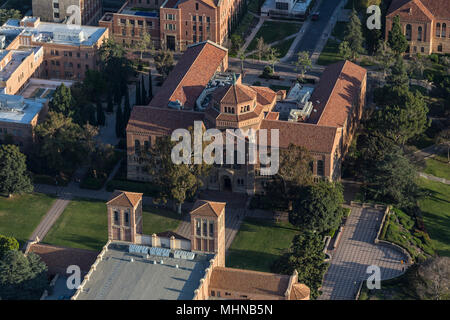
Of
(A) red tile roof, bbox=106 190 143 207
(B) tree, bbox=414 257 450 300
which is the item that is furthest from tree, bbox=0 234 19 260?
(B) tree, bbox=414 257 450 300

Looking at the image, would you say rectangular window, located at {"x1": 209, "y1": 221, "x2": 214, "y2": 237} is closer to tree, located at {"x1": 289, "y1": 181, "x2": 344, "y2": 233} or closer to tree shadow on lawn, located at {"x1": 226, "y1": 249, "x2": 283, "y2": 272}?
tree shadow on lawn, located at {"x1": 226, "y1": 249, "x2": 283, "y2": 272}

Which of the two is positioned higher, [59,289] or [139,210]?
[139,210]

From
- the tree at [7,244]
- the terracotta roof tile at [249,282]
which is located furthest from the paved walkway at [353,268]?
the tree at [7,244]

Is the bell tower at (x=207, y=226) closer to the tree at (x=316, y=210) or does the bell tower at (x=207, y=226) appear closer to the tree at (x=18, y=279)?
the tree at (x=316, y=210)

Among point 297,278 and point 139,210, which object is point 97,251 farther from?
point 297,278

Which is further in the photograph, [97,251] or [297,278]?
[97,251]
